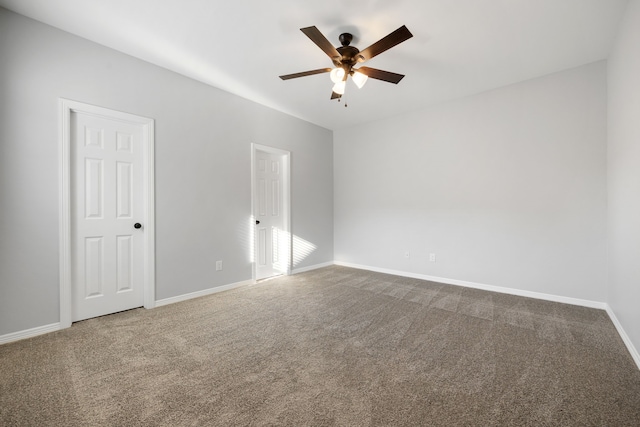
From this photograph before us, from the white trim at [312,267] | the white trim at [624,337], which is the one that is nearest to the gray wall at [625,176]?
the white trim at [624,337]

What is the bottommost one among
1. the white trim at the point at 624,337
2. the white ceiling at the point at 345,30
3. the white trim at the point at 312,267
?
the white trim at the point at 624,337

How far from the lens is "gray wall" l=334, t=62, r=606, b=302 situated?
316 cm

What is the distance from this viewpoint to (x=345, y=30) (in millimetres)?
2516

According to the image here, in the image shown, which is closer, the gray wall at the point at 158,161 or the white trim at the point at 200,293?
the gray wall at the point at 158,161

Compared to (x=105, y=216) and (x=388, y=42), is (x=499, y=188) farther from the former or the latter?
(x=105, y=216)

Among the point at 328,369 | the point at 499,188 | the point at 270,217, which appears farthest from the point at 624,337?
the point at 270,217

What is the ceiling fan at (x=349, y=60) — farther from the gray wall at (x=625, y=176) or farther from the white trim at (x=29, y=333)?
the white trim at (x=29, y=333)

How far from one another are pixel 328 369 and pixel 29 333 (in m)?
2.68

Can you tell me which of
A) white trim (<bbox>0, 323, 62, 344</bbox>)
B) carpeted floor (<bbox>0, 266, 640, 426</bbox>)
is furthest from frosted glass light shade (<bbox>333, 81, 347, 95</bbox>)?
white trim (<bbox>0, 323, 62, 344</bbox>)

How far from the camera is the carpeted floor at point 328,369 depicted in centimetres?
151

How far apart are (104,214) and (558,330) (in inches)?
184

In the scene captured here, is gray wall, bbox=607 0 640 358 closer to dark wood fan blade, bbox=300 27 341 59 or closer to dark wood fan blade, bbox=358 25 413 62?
dark wood fan blade, bbox=358 25 413 62

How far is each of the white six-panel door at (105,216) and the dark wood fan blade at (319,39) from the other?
226 cm

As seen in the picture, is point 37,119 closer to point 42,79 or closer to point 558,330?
point 42,79
